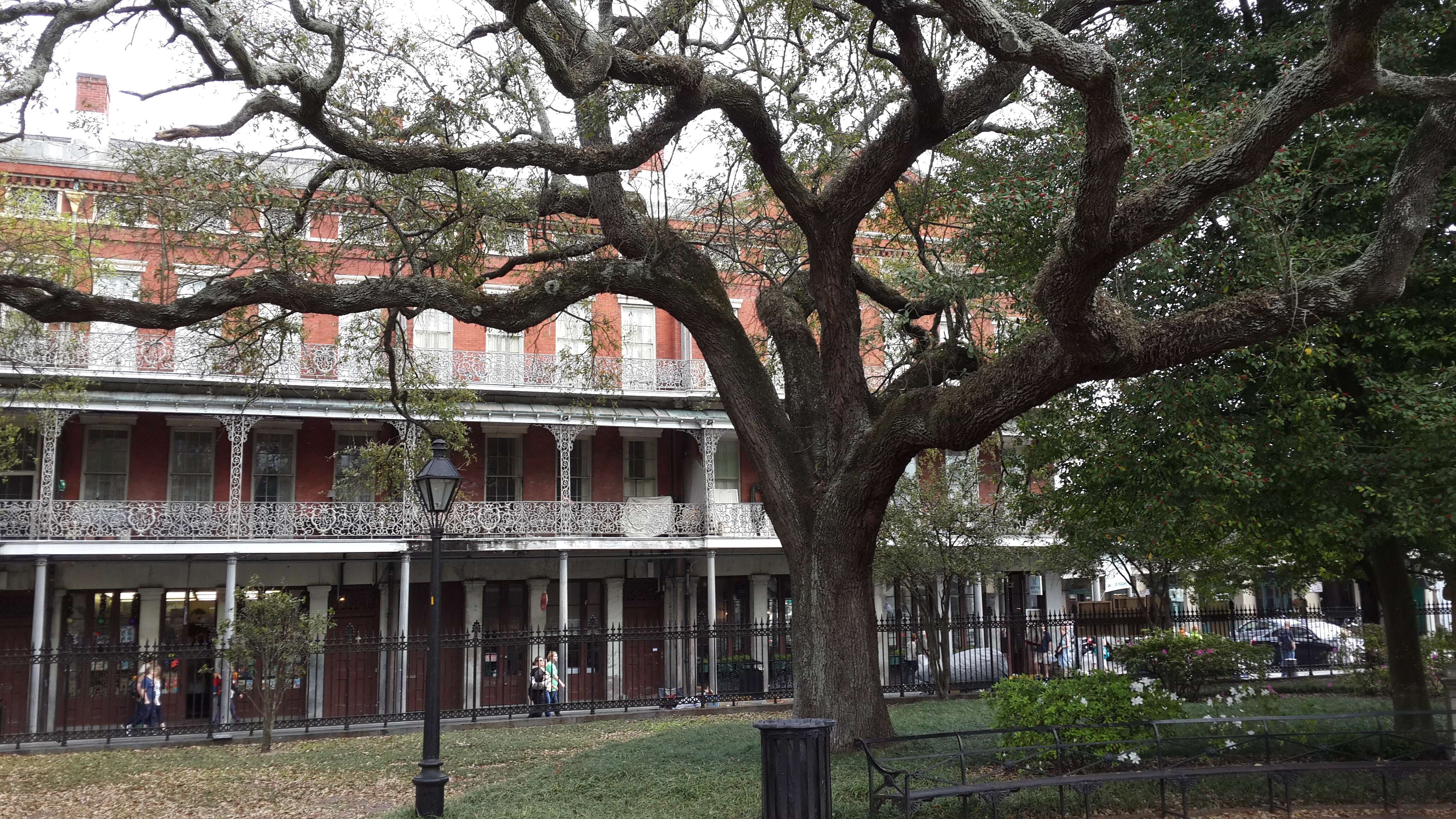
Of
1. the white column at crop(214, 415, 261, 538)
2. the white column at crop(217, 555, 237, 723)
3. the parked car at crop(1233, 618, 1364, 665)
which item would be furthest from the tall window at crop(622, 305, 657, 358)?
the parked car at crop(1233, 618, 1364, 665)

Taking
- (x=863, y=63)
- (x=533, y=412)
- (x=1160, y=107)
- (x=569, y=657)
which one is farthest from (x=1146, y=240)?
(x=569, y=657)

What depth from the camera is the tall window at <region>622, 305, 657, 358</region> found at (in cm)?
2667

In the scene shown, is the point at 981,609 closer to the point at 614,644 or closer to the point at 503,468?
the point at 614,644

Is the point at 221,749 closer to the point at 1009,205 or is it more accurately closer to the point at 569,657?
the point at 569,657

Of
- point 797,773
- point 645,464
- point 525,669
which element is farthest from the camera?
point 645,464

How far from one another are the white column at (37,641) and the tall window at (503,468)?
357 inches

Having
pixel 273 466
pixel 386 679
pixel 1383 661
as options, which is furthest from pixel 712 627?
pixel 1383 661

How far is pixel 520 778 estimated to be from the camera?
11508mm

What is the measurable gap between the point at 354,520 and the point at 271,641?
6734mm

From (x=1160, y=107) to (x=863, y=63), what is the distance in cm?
358

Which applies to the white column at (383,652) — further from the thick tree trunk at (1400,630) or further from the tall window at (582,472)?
the thick tree trunk at (1400,630)

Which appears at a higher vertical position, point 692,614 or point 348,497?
point 348,497

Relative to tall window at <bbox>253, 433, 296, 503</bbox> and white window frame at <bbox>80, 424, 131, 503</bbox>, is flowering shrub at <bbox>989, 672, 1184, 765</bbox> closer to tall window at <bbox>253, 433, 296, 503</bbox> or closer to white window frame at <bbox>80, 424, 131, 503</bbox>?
tall window at <bbox>253, 433, 296, 503</bbox>

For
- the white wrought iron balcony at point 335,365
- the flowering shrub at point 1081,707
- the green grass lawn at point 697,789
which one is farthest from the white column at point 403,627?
the flowering shrub at point 1081,707
